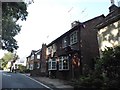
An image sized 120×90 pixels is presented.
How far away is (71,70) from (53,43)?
35.8 feet

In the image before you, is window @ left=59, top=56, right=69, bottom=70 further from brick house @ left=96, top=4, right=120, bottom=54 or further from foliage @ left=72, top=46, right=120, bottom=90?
foliage @ left=72, top=46, right=120, bottom=90

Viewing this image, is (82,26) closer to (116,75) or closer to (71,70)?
(71,70)

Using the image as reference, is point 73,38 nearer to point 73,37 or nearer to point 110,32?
point 73,37

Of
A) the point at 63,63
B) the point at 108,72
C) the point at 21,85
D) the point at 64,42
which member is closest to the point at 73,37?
the point at 64,42

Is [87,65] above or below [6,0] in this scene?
below

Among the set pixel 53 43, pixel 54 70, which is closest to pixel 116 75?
pixel 54 70

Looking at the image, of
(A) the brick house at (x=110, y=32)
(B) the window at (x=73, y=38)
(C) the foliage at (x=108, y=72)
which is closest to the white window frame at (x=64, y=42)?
(B) the window at (x=73, y=38)

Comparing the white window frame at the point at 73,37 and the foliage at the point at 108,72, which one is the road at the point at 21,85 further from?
the white window frame at the point at 73,37

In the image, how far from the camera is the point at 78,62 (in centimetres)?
3188

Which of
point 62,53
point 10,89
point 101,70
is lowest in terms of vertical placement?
point 10,89

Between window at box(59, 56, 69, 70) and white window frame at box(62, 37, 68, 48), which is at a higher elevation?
white window frame at box(62, 37, 68, 48)

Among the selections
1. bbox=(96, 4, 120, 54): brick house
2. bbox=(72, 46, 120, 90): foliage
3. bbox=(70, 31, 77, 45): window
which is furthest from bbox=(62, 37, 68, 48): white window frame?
bbox=(72, 46, 120, 90): foliage

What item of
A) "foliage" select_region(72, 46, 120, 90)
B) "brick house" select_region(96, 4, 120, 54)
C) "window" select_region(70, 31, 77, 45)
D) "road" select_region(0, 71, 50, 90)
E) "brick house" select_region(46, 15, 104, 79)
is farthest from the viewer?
"window" select_region(70, 31, 77, 45)

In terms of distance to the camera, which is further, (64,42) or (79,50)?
(64,42)
